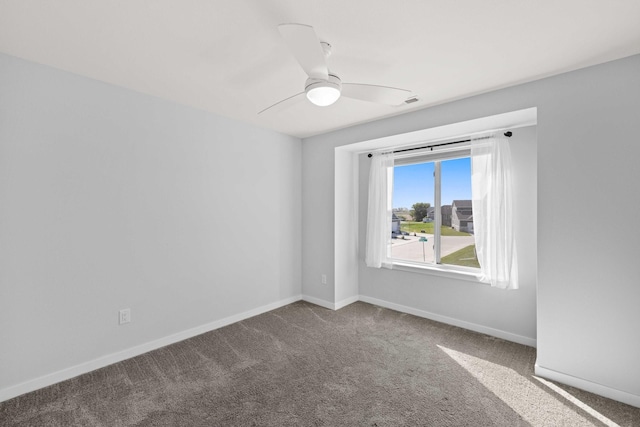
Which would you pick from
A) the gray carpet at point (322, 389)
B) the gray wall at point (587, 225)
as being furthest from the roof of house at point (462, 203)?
the gray carpet at point (322, 389)

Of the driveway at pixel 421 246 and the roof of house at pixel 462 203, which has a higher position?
the roof of house at pixel 462 203

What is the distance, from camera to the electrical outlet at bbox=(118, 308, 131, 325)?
2.55m

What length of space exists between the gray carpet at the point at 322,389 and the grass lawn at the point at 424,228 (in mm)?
1170

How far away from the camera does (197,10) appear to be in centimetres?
158

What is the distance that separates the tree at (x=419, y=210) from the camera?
380cm

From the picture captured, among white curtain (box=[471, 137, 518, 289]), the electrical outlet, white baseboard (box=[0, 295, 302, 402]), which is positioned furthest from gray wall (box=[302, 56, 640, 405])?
the electrical outlet

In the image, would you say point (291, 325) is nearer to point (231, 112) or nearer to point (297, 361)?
point (297, 361)

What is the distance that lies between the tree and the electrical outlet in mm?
3331

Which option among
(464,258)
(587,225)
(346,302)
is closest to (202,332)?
(346,302)

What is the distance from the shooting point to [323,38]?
5.91 ft

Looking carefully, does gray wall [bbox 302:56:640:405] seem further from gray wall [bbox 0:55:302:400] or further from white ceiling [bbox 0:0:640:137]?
gray wall [bbox 0:55:302:400]

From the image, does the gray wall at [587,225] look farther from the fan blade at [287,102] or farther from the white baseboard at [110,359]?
the white baseboard at [110,359]

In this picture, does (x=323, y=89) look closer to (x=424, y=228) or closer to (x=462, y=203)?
(x=462, y=203)

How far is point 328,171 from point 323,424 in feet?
9.30
